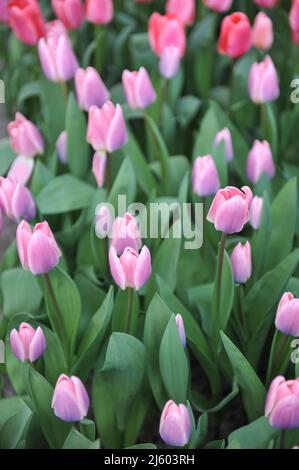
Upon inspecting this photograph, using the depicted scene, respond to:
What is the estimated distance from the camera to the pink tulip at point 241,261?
1104 millimetres

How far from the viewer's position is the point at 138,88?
4.46ft

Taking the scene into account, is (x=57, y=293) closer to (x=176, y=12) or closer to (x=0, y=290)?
(x=0, y=290)

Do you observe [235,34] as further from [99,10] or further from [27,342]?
[27,342]

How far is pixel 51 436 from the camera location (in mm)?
1104

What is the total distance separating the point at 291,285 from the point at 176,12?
671 mm

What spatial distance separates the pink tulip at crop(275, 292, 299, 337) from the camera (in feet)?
3.28

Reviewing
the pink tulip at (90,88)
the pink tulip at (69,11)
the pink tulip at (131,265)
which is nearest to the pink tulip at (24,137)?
the pink tulip at (90,88)

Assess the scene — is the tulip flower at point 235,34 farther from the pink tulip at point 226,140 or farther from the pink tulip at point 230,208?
the pink tulip at point 230,208

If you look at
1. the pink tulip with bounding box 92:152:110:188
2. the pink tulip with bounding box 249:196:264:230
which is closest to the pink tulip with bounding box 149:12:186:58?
the pink tulip with bounding box 92:152:110:188

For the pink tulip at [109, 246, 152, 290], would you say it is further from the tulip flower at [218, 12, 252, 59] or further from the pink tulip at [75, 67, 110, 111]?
the tulip flower at [218, 12, 252, 59]

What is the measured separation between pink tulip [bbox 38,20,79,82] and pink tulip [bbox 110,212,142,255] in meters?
0.47

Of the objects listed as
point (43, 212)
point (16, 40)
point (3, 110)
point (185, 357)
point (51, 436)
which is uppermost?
point (16, 40)

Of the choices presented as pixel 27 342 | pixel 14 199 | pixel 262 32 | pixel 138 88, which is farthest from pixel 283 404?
pixel 262 32

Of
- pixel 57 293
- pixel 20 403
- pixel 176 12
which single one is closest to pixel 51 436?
pixel 20 403
